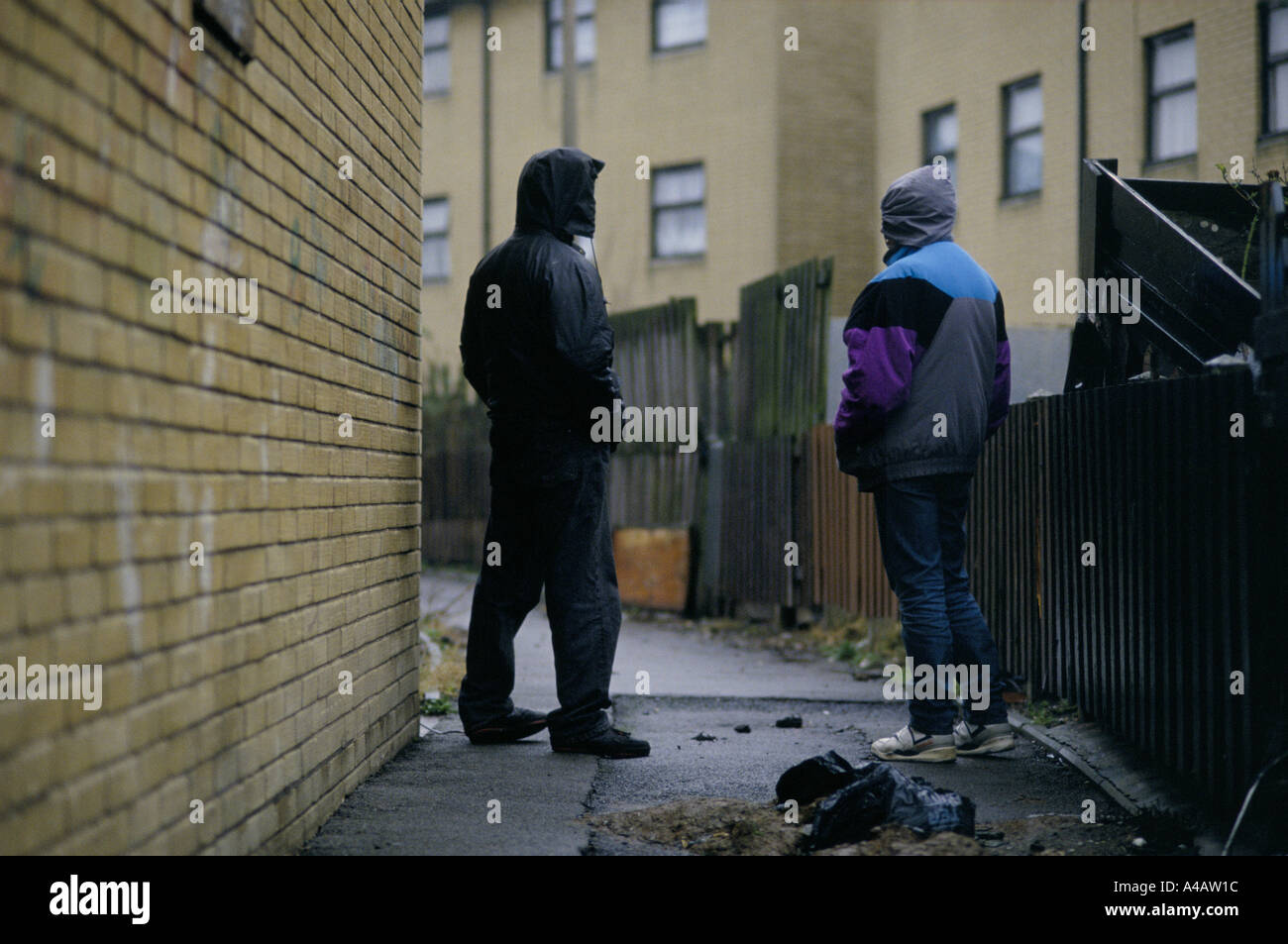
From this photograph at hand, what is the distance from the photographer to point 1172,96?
1501cm

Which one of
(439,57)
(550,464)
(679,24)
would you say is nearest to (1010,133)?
(679,24)

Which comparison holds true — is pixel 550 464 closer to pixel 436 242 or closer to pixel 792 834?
pixel 792 834

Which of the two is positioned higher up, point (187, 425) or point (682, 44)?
point (682, 44)

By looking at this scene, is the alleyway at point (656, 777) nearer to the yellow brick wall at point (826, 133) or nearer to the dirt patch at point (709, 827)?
the dirt patch at point (709, 827)

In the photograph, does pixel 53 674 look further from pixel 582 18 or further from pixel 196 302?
pixel 582 18

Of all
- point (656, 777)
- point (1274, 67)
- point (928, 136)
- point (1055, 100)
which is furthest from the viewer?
point (928, 136)

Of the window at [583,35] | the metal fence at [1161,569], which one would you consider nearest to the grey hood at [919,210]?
the metal fence at [1161,569]

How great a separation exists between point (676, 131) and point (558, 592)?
1613 cm

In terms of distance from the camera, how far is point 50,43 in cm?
221

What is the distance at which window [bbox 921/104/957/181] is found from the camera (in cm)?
1816

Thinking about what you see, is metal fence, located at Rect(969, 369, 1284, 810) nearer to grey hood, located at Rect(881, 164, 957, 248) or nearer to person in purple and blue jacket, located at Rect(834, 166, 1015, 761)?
person in purple and blue jacket, located at Rect(834, 166, 1015, 761)
